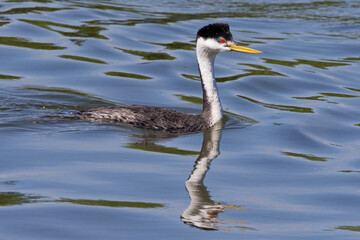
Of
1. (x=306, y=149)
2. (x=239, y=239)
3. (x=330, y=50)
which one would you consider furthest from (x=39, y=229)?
(x=330, y=50)

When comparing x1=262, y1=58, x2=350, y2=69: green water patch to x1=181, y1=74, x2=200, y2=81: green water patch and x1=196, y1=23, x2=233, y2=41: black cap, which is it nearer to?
x1=181, y1=74, x2=200, y2=81: green water patch

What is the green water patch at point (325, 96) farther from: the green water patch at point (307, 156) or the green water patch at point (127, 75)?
the green water patch at point (307, 156)

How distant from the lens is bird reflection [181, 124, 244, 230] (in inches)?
320

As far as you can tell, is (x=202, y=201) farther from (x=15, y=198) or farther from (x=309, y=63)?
(x=309, y=63)

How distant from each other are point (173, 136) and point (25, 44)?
6.78 meters

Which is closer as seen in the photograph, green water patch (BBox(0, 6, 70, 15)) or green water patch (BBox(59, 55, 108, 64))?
green water patch (BBox(59, 55, 108, 64))

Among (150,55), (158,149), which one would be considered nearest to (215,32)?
(158,149)

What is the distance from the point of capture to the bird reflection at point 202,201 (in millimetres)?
8117

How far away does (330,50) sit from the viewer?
18625 millimetres

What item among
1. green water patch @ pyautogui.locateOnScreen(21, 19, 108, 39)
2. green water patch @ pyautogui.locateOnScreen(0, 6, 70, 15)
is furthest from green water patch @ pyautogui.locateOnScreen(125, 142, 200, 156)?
green water patch @ pyautogui.locateOnScreen(0, 6, 70, 15)

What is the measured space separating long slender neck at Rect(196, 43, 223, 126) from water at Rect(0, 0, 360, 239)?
0.21 m

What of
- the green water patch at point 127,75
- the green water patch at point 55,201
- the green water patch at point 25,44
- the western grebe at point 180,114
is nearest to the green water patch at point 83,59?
the green water patch at point 25,44

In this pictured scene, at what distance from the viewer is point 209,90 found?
40.7 ft

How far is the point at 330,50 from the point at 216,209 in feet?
Answer: 35.5
